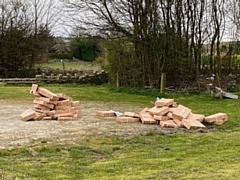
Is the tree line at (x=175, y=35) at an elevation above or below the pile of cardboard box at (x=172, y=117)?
above

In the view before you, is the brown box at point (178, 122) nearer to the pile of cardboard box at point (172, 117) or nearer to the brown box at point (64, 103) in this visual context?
the pile of cardboard box at point (172, 117)

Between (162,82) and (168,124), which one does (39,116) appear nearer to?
(168,124)

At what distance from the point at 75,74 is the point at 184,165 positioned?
18975 millimetres

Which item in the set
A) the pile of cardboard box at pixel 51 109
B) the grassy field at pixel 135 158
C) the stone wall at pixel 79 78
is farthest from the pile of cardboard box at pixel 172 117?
the stone wall at pixel 79 78

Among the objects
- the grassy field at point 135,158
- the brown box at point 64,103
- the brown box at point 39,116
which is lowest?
the grassy field at point 135,158

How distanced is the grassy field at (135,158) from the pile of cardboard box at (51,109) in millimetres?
2634

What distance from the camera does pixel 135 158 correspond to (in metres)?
5.85

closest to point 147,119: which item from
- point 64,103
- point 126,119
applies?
point 126,119

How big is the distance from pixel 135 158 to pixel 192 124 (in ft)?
10.9

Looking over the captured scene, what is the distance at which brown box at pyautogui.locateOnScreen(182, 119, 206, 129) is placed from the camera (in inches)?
346

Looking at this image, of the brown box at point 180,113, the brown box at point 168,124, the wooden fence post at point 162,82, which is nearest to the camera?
the brown box at point 168,124

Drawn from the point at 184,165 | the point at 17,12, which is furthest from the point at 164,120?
the point at 17,12

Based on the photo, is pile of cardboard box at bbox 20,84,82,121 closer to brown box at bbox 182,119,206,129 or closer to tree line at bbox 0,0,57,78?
brown box at bbox 182,119,206,129

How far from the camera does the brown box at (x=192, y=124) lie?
8789 mm
